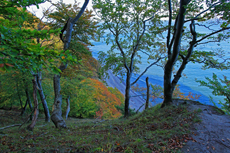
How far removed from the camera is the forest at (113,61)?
8.27 ft

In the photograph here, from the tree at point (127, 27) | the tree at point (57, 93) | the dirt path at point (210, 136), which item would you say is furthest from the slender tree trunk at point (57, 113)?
the dirt path at point (210, 136)

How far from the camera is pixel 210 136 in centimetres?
399

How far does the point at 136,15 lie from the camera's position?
9836 millimetres

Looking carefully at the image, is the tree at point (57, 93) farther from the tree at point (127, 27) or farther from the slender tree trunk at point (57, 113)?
the tree at point (127, 27)

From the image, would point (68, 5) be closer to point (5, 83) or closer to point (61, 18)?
point (61, 18)

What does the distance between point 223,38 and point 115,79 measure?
3491cm

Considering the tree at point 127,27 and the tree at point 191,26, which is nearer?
the tree at point 191,26

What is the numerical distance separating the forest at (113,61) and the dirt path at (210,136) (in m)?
0.04

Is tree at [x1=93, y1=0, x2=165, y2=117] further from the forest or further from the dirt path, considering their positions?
the dirt path

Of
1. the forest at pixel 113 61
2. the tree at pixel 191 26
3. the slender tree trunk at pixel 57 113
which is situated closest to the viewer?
the forest at pixel 113 61

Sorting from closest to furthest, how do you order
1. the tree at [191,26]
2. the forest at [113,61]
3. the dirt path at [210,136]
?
the forest at [113,61]
the dirt path at [210,136]
the tree at [191,26]

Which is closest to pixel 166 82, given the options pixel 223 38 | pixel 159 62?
pixel 223 38

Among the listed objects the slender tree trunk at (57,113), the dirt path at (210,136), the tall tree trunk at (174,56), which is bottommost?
the slender tree trunk at (57,113)

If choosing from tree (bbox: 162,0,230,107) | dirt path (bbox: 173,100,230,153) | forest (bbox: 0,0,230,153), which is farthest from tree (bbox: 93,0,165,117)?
dirt path (bbox: 173,100,230,153)
